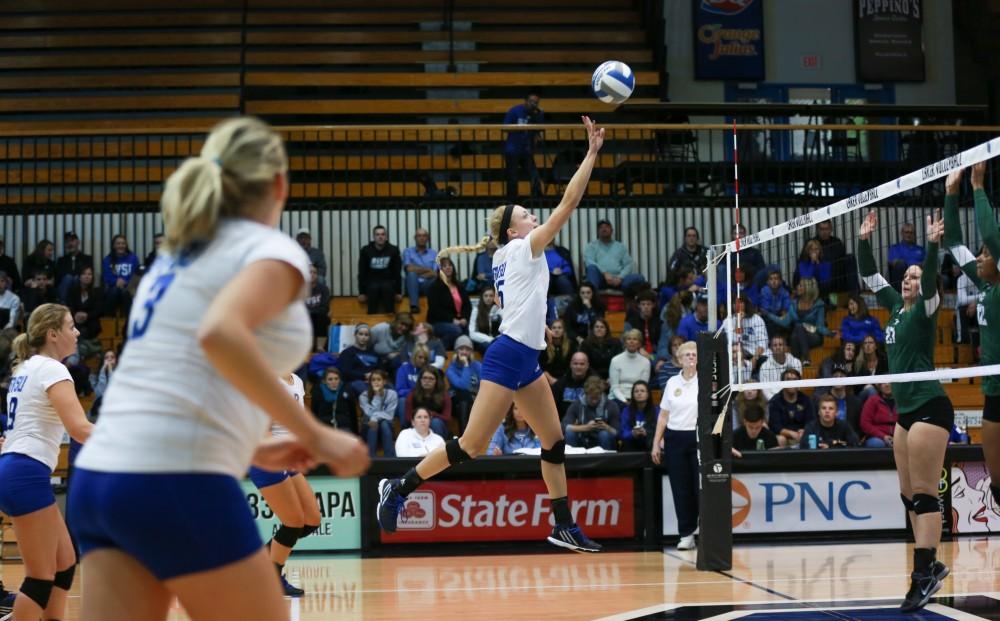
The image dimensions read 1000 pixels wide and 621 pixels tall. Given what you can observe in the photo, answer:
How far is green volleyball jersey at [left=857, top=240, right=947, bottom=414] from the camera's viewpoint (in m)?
6.67

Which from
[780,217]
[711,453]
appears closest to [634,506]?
[711,453]

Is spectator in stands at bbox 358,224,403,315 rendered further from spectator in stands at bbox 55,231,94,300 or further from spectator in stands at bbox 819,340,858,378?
spectator in stands at bbox 819,340,858,378

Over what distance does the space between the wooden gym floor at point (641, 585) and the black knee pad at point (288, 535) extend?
466mm

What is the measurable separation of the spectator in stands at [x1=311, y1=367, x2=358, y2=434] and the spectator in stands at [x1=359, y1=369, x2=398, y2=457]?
153mm

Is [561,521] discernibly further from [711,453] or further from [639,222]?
[639,222]

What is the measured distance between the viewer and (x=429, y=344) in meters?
13.1

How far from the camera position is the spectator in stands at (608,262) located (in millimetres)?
14836

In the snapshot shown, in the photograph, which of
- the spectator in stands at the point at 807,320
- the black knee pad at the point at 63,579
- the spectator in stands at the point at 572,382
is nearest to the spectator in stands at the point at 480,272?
the spectator in stands at the point at 572,382

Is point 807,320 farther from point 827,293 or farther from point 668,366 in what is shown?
point 668,366

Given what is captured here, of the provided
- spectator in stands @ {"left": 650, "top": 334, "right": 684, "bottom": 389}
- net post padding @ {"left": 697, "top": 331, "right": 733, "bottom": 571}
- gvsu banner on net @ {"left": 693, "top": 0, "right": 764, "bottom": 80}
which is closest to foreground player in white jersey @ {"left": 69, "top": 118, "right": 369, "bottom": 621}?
net post padding @ {"left": 697, "top": 331, "right": 733, "bottom": 571}

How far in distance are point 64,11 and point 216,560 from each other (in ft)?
61.4

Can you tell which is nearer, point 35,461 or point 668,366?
point 35,461

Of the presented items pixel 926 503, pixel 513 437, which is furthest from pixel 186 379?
pixel 513 437

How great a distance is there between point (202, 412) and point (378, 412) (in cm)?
973
